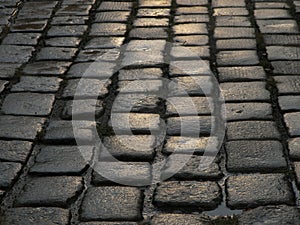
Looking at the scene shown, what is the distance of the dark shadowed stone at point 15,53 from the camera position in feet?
17.1

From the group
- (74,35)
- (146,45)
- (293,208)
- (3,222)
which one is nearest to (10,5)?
(74,35)

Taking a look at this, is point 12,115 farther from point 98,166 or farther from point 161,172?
point 161,172

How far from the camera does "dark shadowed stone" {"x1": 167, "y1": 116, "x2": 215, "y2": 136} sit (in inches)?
157

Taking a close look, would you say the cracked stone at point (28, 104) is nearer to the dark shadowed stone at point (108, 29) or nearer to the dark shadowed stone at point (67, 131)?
the dark shadowed stone at point (67, 131)

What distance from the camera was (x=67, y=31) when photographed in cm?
579

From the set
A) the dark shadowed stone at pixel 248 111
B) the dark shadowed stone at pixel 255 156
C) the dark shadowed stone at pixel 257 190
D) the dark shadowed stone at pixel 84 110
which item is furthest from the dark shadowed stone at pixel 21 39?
the dark shadowed stone at pixel 257 190

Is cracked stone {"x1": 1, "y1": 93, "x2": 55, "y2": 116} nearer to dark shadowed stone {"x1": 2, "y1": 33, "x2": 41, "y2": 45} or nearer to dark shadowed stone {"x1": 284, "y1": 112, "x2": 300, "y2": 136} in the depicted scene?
dark shadowed stone {"x1": 2, "y1": 33, "x2": 41, "y2": 45}

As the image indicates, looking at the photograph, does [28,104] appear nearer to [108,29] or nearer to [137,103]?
[137,103]

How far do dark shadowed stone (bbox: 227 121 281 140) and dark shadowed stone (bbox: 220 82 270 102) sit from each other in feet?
1.18

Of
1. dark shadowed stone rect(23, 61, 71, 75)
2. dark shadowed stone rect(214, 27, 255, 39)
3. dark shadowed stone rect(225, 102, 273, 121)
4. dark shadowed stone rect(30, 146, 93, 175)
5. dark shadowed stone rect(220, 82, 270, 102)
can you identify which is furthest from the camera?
dark shadowed stone rect(214, 27, 255, 39)

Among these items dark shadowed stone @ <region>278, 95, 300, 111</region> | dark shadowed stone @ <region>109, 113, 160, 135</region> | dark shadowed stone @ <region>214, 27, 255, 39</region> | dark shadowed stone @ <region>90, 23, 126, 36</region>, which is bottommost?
dark shadowed stone @ <region>214, 27, 255, 39</region>

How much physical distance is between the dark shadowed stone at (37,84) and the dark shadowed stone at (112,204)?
55.3 inches

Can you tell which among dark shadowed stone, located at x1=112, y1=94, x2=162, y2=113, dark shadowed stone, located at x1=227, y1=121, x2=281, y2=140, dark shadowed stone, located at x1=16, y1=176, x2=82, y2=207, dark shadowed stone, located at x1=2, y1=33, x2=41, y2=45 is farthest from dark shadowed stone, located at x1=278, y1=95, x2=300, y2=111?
dark shadowed stone, located at x1=2, y1=33, x2=41, y2=45

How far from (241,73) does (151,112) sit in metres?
0.88
